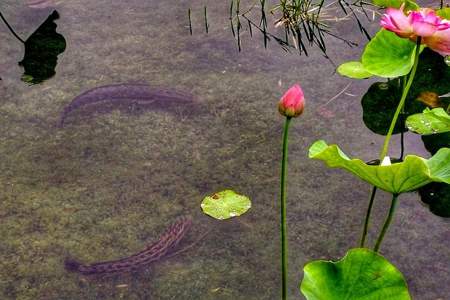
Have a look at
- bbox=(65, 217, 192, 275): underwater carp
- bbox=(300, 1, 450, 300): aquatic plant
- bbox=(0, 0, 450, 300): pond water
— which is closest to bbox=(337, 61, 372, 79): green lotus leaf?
bbox=(0, 0, 450, 300): pond water

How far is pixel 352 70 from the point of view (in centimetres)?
205

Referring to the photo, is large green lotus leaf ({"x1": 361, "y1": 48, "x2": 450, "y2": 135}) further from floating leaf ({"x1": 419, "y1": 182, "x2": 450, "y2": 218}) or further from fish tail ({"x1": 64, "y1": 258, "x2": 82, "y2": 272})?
fish tail ({"x1": 64, "y1": 258, "x2": 82, "y2": 272})

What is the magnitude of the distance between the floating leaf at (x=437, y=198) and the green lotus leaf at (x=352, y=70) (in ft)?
1.40

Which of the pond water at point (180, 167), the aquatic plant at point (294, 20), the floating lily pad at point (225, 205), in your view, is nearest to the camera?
the pond water at point (180, 167)

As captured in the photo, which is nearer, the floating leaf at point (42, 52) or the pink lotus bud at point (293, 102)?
the pink lotus bud at point (293, 102)

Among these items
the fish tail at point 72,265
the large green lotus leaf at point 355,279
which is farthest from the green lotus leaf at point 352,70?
the fish tail at point 72,265

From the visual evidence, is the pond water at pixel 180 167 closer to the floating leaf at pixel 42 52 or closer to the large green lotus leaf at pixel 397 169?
the floating leaf at pixel 42 52

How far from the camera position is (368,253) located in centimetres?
126

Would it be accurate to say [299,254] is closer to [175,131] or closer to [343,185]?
[343,185]

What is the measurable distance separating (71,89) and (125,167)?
38cm

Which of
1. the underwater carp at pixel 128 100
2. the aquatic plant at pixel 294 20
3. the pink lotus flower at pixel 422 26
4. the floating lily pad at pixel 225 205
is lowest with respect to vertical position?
the floating lily pad at pixel 225 205

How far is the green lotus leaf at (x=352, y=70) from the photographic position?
2.02m

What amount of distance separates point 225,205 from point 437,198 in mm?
510

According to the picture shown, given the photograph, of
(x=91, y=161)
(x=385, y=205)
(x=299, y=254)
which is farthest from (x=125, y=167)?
(x=385, y=205)
